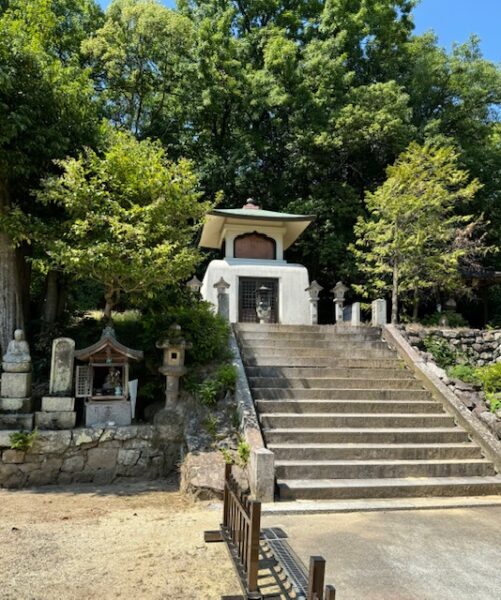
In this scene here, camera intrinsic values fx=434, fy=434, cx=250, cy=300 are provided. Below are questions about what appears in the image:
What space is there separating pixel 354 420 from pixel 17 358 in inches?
213

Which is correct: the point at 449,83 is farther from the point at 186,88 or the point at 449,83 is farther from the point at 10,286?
the point at 10,286

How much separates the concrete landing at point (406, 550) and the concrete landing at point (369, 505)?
84mm

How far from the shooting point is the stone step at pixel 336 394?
7.36 m

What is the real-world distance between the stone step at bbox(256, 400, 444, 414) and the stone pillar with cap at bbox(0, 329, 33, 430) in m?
3.62

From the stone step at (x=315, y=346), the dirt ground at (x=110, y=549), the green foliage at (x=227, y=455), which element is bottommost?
the dirt ground at (x=110, y=549)

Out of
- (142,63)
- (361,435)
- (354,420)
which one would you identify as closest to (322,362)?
(354,420)

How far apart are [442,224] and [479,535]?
10.6 meters

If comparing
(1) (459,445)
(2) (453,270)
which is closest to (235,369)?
(1) (459,445)

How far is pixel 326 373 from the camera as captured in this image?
8305mm

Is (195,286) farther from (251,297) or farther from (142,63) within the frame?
(142,63)

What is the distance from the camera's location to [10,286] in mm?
8648

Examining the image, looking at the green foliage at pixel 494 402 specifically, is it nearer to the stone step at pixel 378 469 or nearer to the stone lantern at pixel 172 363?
the stone step at pixel 378 469

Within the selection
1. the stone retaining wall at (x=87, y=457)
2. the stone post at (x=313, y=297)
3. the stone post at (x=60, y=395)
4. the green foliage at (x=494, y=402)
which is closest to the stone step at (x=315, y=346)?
the green foliage at (x=494, y=402)

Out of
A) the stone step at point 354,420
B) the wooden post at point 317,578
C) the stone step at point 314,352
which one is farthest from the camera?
the stone step at point 314,352
